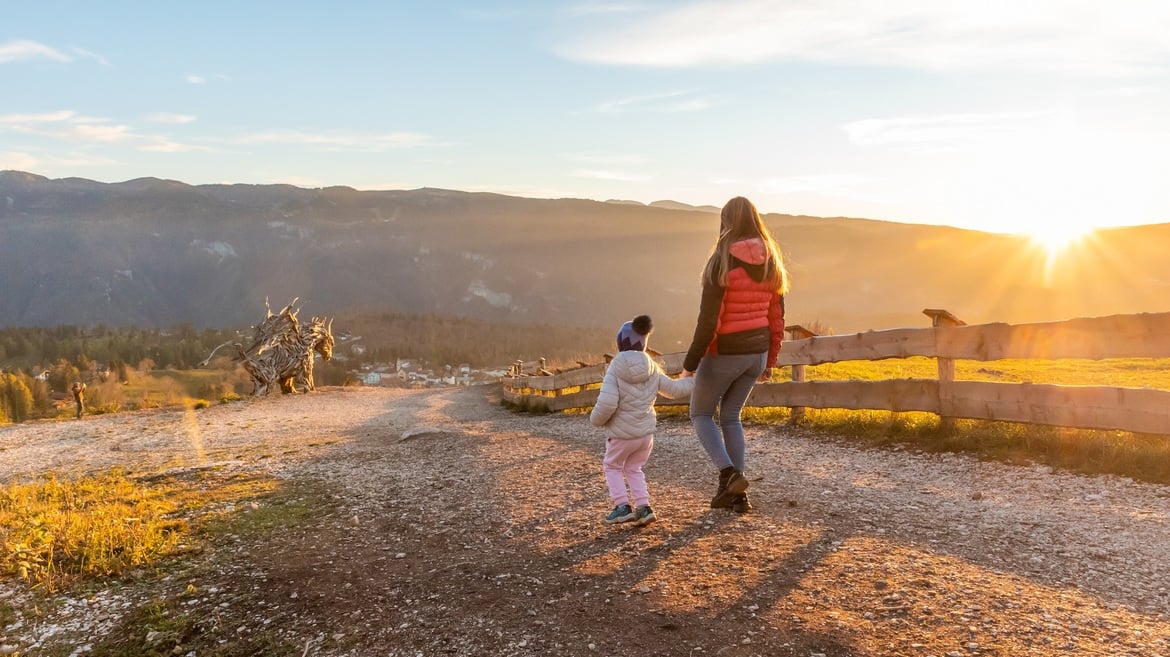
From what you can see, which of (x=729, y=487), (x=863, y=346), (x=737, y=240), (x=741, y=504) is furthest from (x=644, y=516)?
(x=863, y=346)

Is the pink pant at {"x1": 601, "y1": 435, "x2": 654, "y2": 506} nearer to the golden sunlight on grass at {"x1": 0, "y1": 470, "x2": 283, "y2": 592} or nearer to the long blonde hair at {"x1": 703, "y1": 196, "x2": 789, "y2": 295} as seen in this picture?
the long blonde hair at {"x1": 703, "y1": 196, "x2": 789, "y2": 295}

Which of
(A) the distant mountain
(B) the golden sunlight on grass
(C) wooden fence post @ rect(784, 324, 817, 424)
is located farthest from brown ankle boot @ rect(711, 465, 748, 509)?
(A) the distant mountain

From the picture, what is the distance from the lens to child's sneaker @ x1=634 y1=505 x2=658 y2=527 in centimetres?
516

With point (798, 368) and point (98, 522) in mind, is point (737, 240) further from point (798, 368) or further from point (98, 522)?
point (98, 522)

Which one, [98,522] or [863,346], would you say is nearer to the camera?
[98,522]

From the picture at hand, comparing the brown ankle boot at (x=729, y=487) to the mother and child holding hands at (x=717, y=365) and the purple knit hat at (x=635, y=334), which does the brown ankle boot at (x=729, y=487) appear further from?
the purple knit hat at (x=635, y=334)

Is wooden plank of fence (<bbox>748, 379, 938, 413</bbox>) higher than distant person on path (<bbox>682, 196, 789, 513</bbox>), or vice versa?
distant person on path (<bbox>682, 196, 789, 513</bbox>)

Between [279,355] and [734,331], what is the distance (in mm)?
23535

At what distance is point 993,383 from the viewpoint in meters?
7.34

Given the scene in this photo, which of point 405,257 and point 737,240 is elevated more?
point 405,257

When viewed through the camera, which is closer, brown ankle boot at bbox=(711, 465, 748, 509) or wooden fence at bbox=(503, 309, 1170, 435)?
brown ankle boot at bbox=(711, 465, 748, 509)

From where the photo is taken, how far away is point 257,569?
4.70m

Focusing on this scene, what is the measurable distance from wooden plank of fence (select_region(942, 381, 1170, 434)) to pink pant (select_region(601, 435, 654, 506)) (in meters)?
4.41

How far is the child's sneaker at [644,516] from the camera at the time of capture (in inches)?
203
